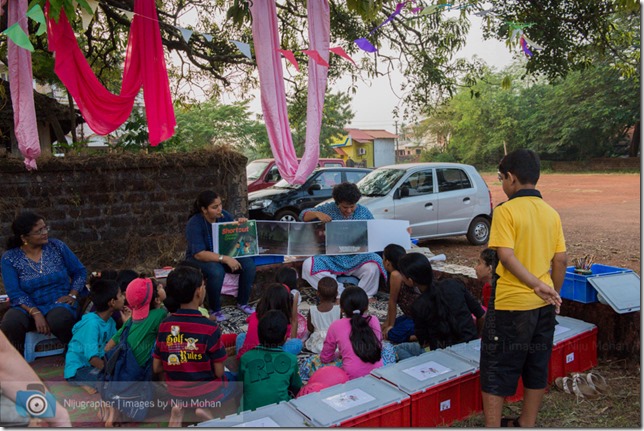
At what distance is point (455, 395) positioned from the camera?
9.50 feet

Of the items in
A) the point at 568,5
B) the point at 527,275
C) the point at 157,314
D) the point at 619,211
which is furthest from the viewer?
the point at 619,211

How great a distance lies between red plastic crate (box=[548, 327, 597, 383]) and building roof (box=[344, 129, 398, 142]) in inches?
1622

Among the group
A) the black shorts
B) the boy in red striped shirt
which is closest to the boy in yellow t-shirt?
the black shorts

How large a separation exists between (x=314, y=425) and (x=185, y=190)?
5.26m

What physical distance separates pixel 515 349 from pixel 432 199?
610 cm

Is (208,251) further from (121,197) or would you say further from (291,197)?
(291,197)

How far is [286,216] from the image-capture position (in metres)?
9.86

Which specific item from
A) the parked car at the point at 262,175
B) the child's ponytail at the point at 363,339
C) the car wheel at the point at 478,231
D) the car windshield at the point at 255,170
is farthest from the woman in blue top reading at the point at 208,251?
the car windshield at the point at 255,170

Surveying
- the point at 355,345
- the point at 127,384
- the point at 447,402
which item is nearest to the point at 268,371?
the point at 355,345

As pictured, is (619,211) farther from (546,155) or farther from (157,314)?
(546,155)

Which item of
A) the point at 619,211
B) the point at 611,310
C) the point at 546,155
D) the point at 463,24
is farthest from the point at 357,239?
the point at 546,155

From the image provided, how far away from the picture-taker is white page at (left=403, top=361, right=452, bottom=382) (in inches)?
111

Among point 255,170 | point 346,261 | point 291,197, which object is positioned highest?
point 255,170

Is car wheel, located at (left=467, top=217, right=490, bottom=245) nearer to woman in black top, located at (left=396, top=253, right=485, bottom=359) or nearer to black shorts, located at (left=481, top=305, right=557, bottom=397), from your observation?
woman in black top, located at (left=396, top=253, right=485, bottom=359)
